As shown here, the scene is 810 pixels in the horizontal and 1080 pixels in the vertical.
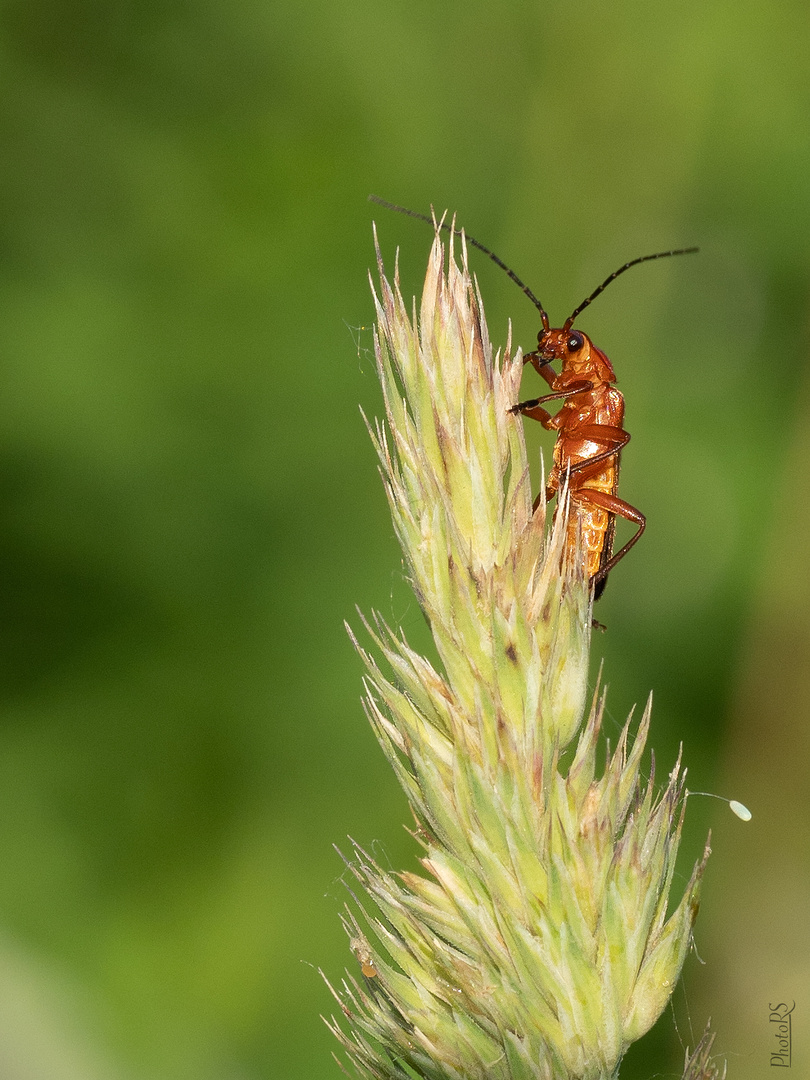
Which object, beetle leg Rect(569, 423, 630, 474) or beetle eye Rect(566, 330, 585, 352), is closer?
beetle leg Rect(569, 423, 630, 474)

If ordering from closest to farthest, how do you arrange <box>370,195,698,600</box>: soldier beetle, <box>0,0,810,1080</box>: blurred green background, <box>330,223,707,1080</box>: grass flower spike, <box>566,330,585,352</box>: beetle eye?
<box>330,223,707,1080</box>: grass flower spike
<box>370,195,698,600</box>: soldier beetle
<box>566,330,585,352</box>: beetle eye
<box>0,0,810,1080</box>: blurred green background

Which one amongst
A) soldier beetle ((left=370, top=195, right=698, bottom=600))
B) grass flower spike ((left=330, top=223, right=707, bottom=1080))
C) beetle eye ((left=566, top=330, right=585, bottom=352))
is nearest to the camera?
grass flower spike ((left=330, top=223, right=707, bottom=1080))

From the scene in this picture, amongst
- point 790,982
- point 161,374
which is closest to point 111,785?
point 161,374

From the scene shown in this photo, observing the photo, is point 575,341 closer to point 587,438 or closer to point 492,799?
point 587,438

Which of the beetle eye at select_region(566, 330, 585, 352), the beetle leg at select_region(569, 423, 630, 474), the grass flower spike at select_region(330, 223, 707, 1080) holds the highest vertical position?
the beetle eye at select_region(566, 330, 585, 352)

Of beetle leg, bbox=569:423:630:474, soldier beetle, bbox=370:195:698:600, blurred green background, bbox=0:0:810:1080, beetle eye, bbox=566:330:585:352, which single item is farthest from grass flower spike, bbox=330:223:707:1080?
blurred green background, bbox=0:0:810:1080

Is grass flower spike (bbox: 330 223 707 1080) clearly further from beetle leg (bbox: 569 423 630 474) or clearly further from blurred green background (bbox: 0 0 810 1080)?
blurred green background (bbox: 0 0 810 1080)

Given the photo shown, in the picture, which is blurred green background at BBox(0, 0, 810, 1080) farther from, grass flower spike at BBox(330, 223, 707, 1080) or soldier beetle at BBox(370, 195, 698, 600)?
grass flower spike at BBox(330, 223, 707, 1080)

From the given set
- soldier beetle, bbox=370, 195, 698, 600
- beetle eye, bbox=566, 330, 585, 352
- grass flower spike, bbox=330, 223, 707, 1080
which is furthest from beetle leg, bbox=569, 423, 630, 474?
grass flower spike, bbox=330, 223, 707, 1080

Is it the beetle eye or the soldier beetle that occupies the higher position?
the beetle eye
